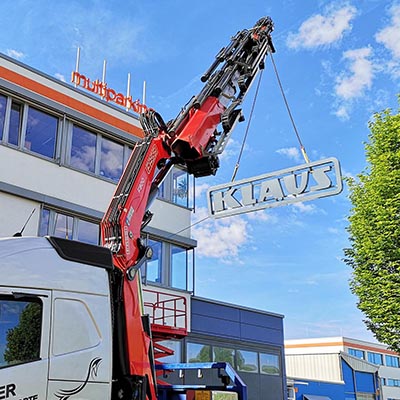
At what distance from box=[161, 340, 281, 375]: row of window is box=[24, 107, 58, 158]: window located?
7127 mm

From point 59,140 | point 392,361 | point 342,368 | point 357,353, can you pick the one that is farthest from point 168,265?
point 392,361

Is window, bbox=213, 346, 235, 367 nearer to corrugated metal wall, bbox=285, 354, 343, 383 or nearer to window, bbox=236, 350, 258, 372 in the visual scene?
window, bbox=236, 350, 258, 372

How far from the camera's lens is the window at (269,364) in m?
21.7

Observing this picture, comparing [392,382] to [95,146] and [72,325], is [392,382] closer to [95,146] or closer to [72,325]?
[95,146]

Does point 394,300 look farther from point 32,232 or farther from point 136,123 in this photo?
point 32,232

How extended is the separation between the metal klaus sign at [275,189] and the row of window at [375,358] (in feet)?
152

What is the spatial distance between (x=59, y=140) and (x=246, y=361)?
35.4ft

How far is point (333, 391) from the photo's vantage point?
38250mm

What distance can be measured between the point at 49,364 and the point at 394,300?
15.2 metres

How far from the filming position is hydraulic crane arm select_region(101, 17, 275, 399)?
6.99 metres

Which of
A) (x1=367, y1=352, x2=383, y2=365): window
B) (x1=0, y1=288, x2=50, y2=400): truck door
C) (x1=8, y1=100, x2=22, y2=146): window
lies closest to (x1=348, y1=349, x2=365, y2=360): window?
(x1=367, y1=352, x2=383, y2=365): window

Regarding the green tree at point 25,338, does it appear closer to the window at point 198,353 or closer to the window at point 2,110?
the window at point 2,110

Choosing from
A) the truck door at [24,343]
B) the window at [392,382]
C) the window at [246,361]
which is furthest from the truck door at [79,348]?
the window at [392,382]

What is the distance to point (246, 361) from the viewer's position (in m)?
20.9
